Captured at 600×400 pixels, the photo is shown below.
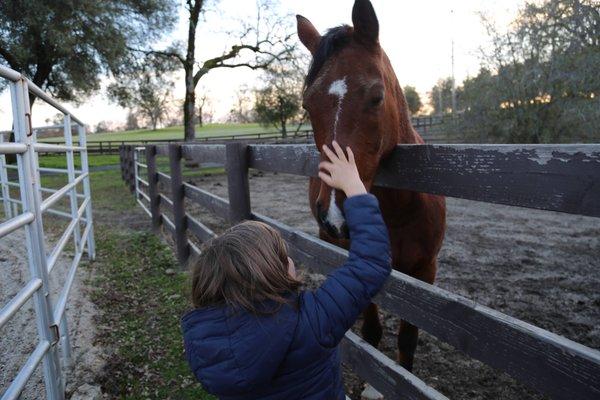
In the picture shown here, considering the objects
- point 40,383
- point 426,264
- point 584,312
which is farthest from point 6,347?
point 584,312

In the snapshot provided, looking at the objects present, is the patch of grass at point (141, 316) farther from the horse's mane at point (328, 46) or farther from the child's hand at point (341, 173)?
the horse's mane at point (328, 46)

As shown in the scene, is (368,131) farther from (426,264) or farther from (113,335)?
(113,335)

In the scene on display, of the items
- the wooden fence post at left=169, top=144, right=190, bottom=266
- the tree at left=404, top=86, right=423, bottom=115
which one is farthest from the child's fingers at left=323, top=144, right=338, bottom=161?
the tree at left=404, top=86, right=423, bottom=115

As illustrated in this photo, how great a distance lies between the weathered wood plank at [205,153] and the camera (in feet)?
12.7

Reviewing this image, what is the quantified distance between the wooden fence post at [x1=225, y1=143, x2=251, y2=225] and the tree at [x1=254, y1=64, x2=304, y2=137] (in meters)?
20.4

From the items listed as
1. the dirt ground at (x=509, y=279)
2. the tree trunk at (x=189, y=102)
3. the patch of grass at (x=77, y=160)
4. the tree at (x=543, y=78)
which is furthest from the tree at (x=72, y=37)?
the tree at (x=543, y=78)

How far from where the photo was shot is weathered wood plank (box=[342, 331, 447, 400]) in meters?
1.91

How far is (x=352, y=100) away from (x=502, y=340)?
108 centimetres

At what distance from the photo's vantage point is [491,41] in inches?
571

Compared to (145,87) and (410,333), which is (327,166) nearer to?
(410,333)

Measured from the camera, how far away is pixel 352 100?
1825 millimetres

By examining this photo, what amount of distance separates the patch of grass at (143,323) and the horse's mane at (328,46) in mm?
2232

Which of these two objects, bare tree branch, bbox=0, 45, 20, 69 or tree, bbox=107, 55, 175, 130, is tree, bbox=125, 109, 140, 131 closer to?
tree, bbox=107, 55, 175, 130

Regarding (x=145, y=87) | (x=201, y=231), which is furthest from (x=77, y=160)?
(x=201, y=231)
